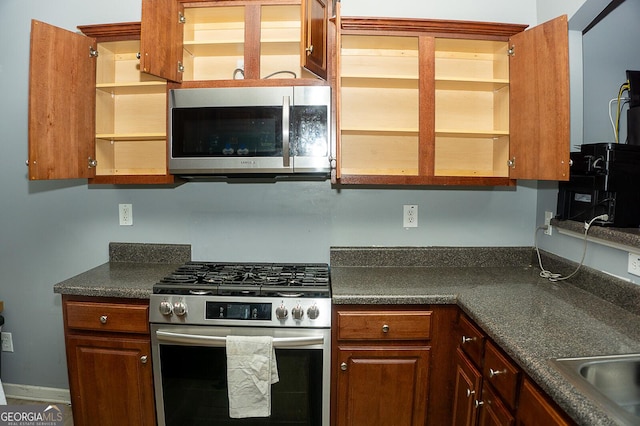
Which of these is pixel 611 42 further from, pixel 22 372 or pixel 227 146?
pixel 22 372

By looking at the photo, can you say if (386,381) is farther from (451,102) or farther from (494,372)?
(451,102)

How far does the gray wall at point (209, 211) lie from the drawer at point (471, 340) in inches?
28.3

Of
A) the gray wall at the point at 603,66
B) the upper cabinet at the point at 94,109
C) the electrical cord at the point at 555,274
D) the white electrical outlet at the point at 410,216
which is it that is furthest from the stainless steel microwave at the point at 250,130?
the gray wall at the point at 603,66

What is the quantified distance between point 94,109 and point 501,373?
228 centimetres

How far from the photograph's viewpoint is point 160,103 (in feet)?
7.29

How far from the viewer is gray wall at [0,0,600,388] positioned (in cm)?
224

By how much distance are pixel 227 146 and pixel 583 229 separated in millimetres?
1738

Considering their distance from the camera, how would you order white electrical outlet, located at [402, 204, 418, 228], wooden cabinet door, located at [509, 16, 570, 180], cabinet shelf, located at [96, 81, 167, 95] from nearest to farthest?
wooden cabinet door, located at [509, 16, 570, 180] < cabinet shelf, located at [96, 81, 167, 95] < white electrical outlet, located at [402, 204, 418, 228]

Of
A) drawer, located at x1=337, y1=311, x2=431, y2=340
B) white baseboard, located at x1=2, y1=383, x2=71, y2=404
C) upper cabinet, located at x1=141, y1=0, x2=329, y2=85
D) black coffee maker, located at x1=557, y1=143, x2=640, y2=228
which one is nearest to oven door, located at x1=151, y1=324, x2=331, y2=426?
drawer, located at x1=337, y1=311, x2=431, y2=340

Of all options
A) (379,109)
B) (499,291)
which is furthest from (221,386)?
(379,109)

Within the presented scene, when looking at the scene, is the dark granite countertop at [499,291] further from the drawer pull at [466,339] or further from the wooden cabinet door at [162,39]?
the wooden cabinet door at [162,39]

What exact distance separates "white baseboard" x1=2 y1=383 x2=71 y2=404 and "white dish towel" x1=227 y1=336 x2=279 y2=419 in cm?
145

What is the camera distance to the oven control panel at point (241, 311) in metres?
1.69

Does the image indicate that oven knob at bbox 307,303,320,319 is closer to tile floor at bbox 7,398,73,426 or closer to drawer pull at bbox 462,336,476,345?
drawer pull at bbox 462,336,476,345
